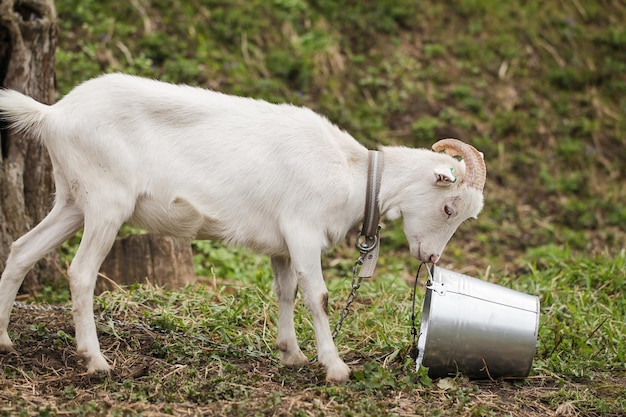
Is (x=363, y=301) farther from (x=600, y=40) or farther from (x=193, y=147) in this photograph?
(x=600, y=40)

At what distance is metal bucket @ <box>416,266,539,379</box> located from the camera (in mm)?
4637

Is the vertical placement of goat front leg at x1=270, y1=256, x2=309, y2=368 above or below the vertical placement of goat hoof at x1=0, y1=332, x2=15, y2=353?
above

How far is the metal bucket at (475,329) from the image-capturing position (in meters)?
4.64

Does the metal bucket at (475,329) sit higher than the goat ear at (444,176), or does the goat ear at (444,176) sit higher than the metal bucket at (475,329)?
the goat ear at (444,176)

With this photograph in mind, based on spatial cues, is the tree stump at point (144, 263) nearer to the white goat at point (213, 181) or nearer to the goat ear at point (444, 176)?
the white goat at point (213, 181)

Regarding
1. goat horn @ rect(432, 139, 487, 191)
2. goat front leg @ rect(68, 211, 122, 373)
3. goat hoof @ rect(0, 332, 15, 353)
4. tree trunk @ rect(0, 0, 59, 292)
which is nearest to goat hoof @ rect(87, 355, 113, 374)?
goat front leg @ rect(68, 211, 122, 373)

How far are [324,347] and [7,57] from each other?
3.35 m

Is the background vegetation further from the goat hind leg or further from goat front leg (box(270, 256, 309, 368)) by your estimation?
the goat hind leg

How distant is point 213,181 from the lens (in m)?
4.55

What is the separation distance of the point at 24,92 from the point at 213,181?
226cm

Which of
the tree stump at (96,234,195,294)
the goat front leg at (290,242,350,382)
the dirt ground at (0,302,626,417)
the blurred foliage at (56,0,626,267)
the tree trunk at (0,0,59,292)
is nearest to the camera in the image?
the dirt ground at (0,302,626,417)

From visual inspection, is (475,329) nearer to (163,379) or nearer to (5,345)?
(163,379)

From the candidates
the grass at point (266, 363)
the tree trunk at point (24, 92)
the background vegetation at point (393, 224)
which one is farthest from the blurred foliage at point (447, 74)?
the grass at point (266, 363)

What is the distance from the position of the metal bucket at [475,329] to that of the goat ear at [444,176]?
0.53m
